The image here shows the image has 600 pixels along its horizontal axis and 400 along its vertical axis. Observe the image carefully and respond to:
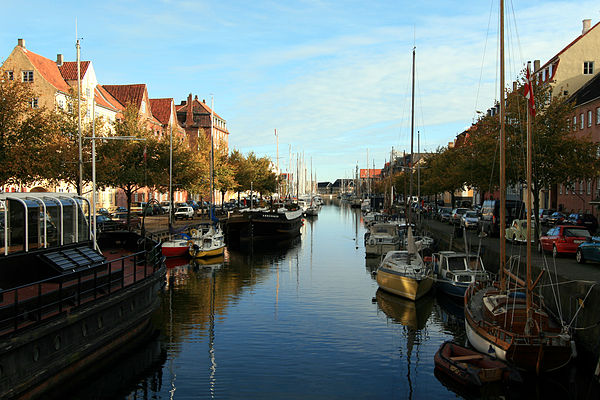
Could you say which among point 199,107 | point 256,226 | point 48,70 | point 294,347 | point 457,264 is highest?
point 199,107

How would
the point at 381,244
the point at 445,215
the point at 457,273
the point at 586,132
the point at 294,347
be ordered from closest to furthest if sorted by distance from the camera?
the point at 294,347 < the point at 457,273 < the point at 381,244 < the point at 586,132 < the point at 445,215

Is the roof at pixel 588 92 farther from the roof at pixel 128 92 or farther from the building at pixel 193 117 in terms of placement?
the building at pixel 193 117

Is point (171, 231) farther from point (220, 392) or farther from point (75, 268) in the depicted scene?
point (220, 392)

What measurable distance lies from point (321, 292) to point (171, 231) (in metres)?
20.3

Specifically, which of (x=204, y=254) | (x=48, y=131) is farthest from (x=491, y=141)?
(x=48, y=131)

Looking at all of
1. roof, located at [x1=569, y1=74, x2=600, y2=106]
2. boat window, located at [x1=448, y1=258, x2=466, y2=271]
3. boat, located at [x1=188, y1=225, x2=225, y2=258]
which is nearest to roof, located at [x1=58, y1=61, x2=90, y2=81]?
boat, located at [x1=188, y1=225, x2=225, y2=258]

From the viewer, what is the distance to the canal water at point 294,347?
51.4ft

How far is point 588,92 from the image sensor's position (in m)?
59.4

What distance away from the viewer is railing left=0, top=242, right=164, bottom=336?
12484 millimetres

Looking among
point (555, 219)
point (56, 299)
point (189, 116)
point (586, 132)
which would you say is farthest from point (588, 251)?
point (189, 116)

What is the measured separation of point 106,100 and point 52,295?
67.9 meters

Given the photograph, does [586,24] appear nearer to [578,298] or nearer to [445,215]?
[445,215]

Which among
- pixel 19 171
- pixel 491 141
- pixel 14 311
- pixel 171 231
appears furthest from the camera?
pixel 171 231

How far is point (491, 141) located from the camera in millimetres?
41594
